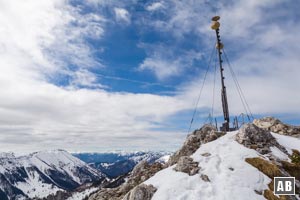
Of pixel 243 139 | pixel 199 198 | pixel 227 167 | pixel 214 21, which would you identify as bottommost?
pixel 199 198

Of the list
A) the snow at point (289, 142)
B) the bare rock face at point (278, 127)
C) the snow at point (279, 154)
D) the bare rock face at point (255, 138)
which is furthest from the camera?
the bare rock face at point (278, 127)

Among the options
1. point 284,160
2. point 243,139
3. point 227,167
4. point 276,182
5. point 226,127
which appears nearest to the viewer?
point 276,182

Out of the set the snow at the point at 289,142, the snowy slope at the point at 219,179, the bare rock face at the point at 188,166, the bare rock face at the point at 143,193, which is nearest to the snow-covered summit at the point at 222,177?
the snowy slope at the point at 219,179

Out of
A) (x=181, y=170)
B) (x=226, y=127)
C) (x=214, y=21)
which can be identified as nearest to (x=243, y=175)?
(x=181, y=170)

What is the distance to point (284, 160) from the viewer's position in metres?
36.7

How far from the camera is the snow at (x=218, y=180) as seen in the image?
28.7 m

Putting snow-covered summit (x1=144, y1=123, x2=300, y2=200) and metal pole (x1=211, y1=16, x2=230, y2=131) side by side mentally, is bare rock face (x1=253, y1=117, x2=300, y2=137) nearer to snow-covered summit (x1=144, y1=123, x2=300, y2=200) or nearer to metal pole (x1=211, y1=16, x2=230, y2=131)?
metal pole (x1=211, y1=16, x2=230, y2=131)

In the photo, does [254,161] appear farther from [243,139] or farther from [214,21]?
[214,21]

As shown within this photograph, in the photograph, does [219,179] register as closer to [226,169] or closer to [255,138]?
[226,169]

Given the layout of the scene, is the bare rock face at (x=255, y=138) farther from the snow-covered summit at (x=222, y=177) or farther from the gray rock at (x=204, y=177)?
the gray rock at (x=204, y=177)

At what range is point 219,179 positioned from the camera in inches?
1222

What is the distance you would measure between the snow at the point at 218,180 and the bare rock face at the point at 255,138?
2.53 meters

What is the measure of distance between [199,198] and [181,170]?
6114 mm

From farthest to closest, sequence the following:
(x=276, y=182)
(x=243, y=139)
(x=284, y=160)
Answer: (x=243, y=139) < (x=284, y=160) < (x=276, y=182)
